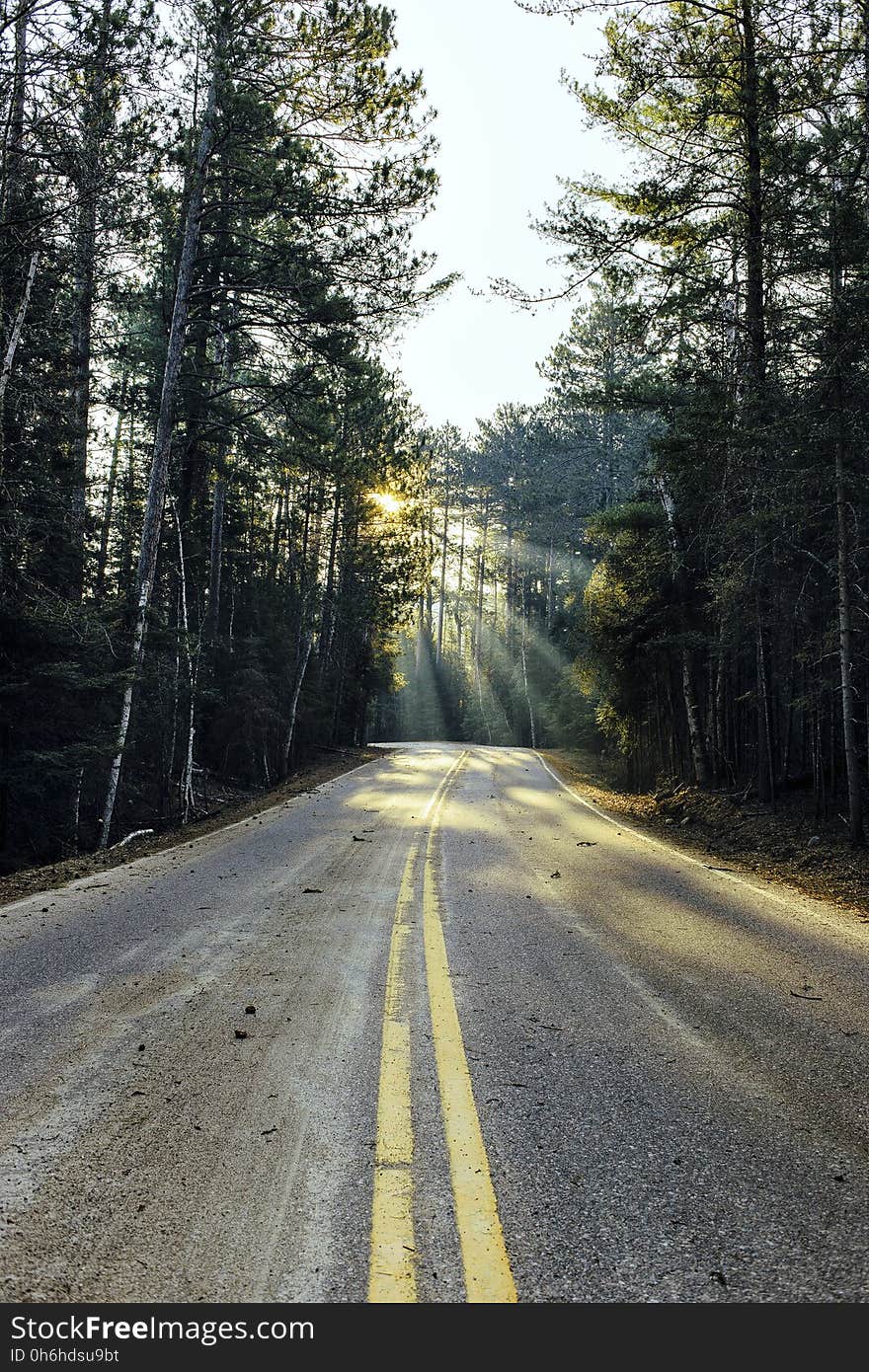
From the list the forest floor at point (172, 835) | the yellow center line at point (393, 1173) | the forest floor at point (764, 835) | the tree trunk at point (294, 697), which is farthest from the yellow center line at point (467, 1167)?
the tree trunk at point (294, 697)

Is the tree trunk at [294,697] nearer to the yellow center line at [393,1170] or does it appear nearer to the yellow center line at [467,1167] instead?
the yellow center line at [467,1167]

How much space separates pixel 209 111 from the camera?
1304 cm

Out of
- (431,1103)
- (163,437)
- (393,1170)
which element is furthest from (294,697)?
(393,1170)

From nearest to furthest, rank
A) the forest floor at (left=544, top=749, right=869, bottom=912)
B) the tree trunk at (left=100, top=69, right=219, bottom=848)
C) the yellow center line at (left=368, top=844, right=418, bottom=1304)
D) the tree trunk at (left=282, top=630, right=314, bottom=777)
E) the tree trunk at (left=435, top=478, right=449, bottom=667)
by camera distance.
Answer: the yellow center line at (left=368, top=844, right=418, bottom=1304)
the forest floor at (left=544, top=749, right=869, bottom=912)
the tree trunk at (left=100, top=69, right=219, bottom=848)
the tree trunk at (left=282, top=630, right=314, bottom=777)
the tree trunk at (left=435, top=478, right=449, bottom=667)

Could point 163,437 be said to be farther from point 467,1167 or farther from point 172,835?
point 467,1167

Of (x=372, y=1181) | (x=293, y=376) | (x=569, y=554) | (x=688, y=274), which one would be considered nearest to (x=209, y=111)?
(x=293, y=376)

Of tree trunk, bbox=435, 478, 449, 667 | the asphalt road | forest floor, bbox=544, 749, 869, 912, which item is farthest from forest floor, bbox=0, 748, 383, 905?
tree trunk, bbox=435, 478, 449, 667

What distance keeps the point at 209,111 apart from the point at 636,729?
60.9ft

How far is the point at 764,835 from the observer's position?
13047 millimetres

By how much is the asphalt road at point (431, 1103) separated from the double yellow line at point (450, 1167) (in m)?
0.01

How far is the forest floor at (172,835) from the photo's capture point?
906cm

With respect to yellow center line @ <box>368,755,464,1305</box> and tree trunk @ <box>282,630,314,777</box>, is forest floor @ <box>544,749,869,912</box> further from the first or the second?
tree trunk @ <box>282,630,314,777</box>

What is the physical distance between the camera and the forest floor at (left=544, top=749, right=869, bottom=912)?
1000cm
